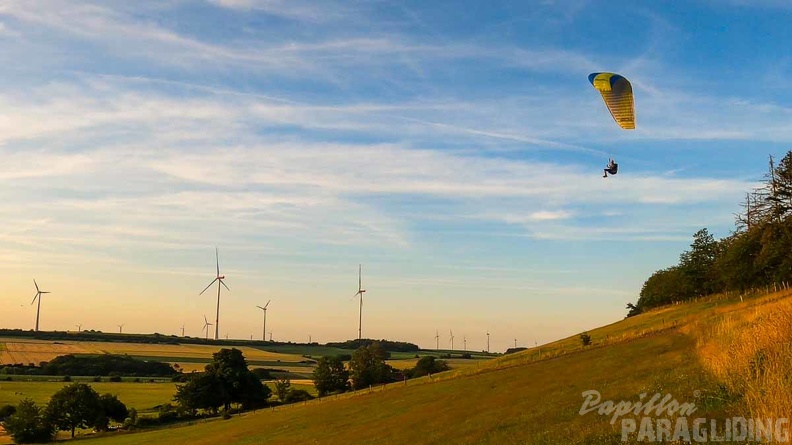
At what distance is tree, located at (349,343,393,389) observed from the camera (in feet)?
391

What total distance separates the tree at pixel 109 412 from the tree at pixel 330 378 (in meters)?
32.1

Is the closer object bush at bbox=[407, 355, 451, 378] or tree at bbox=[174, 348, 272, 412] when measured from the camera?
tree at bbox=[174, 348, 272, 412]

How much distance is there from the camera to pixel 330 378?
119 m

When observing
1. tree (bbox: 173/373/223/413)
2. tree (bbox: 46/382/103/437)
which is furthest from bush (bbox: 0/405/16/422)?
tree (bbox: 173/373/223/413)

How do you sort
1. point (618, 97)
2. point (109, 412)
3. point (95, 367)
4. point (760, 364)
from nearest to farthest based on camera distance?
point (760, 364) → point (618, 97) → point (109, 412) → point (95, 367)

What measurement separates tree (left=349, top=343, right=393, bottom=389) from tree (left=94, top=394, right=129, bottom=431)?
3868cm

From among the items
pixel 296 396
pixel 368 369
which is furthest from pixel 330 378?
pixel 296 396

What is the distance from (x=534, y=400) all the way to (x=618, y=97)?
23.0m

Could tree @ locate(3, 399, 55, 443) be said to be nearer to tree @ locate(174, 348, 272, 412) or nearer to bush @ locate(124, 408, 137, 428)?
bush @ locate(124, 408, 137, 428)

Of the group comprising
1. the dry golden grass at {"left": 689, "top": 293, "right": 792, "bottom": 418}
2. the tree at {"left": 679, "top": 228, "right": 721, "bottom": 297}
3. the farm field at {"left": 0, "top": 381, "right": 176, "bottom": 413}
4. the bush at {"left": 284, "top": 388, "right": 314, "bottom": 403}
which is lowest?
the farm field at {"left": 0, "top": 381, "right": 176, "bottom": 413}

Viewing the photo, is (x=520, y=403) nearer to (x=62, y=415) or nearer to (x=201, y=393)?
(x=201, y=393)

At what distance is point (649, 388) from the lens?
29984 millimetres

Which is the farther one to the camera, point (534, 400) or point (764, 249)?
point (764, 249)

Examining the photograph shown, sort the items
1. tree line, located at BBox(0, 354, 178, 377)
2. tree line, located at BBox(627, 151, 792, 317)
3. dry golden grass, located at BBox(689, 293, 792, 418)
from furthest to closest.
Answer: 1. tree line, located at BBox(0, 354, 178, 377)
2. tree line, located at BBox(627, 151, 792, 317)
3. dry golden grass, located at BBox(689, 293, 792, 418)
